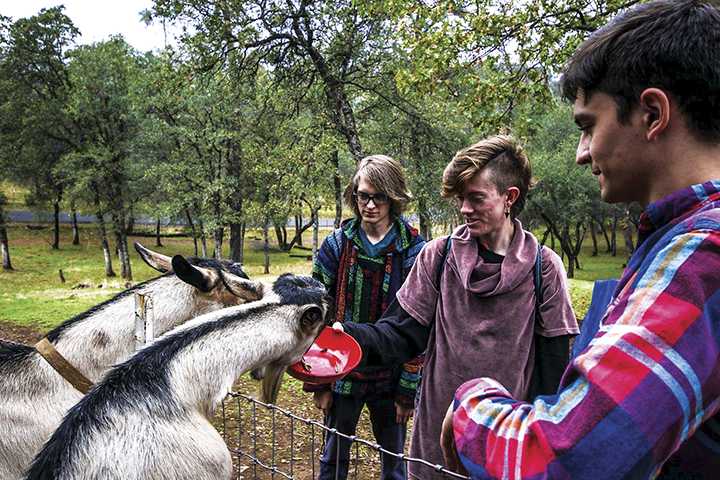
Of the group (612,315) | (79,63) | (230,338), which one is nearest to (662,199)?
(612,315)

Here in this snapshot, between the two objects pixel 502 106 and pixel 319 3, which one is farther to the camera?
pixel 319 3

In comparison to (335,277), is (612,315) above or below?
above

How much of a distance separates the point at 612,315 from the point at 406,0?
8.41 meters

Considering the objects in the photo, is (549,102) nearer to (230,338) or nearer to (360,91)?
(360,91)

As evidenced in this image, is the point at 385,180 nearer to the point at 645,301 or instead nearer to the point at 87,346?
the point at 87,346

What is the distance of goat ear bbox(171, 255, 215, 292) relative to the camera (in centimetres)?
285

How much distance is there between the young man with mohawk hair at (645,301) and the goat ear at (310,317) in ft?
5.13

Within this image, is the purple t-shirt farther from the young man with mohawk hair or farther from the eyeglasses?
the young man with mohawk hair

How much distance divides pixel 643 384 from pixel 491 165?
6.36 feet

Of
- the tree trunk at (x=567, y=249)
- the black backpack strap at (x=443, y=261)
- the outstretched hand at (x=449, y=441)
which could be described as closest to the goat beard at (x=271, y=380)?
the black backpack strap at (x=443, y=261)

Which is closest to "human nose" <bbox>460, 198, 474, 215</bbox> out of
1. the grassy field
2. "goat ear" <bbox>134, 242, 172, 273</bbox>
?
"goat ear" <bbox>134, 242, 172, 273</bbox>

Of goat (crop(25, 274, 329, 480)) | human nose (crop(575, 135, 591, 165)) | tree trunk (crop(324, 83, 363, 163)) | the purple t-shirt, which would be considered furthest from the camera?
tree trunk (crop(324, 83, 363, 163))

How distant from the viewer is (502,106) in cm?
833

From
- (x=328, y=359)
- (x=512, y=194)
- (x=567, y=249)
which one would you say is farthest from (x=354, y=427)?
(x=567, y=249)
